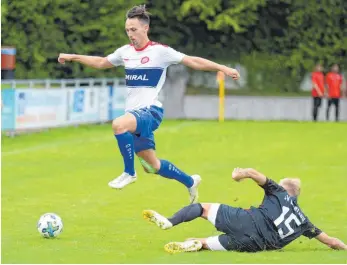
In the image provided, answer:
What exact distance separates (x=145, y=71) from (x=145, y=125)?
78 centimetres

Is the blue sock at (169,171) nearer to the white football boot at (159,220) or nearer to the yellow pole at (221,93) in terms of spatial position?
the white football boot at (159,220)

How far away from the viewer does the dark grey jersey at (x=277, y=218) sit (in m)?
13.2

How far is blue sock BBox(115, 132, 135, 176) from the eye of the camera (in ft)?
49.2

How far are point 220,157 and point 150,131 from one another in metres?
12.6

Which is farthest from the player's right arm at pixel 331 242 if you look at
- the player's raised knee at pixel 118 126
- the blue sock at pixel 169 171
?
the player's raised knee at pixel 118 126

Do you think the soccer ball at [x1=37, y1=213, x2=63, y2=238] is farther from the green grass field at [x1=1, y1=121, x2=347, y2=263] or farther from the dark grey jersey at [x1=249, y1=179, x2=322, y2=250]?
the dark grey jersey at [x1=249, y1=179, x2=322, y2=250]

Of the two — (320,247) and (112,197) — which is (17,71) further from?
(320,247)

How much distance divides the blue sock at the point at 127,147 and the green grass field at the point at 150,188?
0.89 meters

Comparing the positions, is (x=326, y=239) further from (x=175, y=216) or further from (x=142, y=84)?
(x=142, y=84)

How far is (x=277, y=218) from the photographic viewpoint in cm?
1320

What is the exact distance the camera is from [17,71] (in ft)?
141

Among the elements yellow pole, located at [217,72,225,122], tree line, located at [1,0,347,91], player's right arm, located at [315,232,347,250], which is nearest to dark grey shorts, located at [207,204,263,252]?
player's right arm, located at [315,232,347,250]

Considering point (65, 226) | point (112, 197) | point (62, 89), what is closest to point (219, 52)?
point (62, 89)

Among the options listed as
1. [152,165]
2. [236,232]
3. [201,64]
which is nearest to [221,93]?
[152,165]
